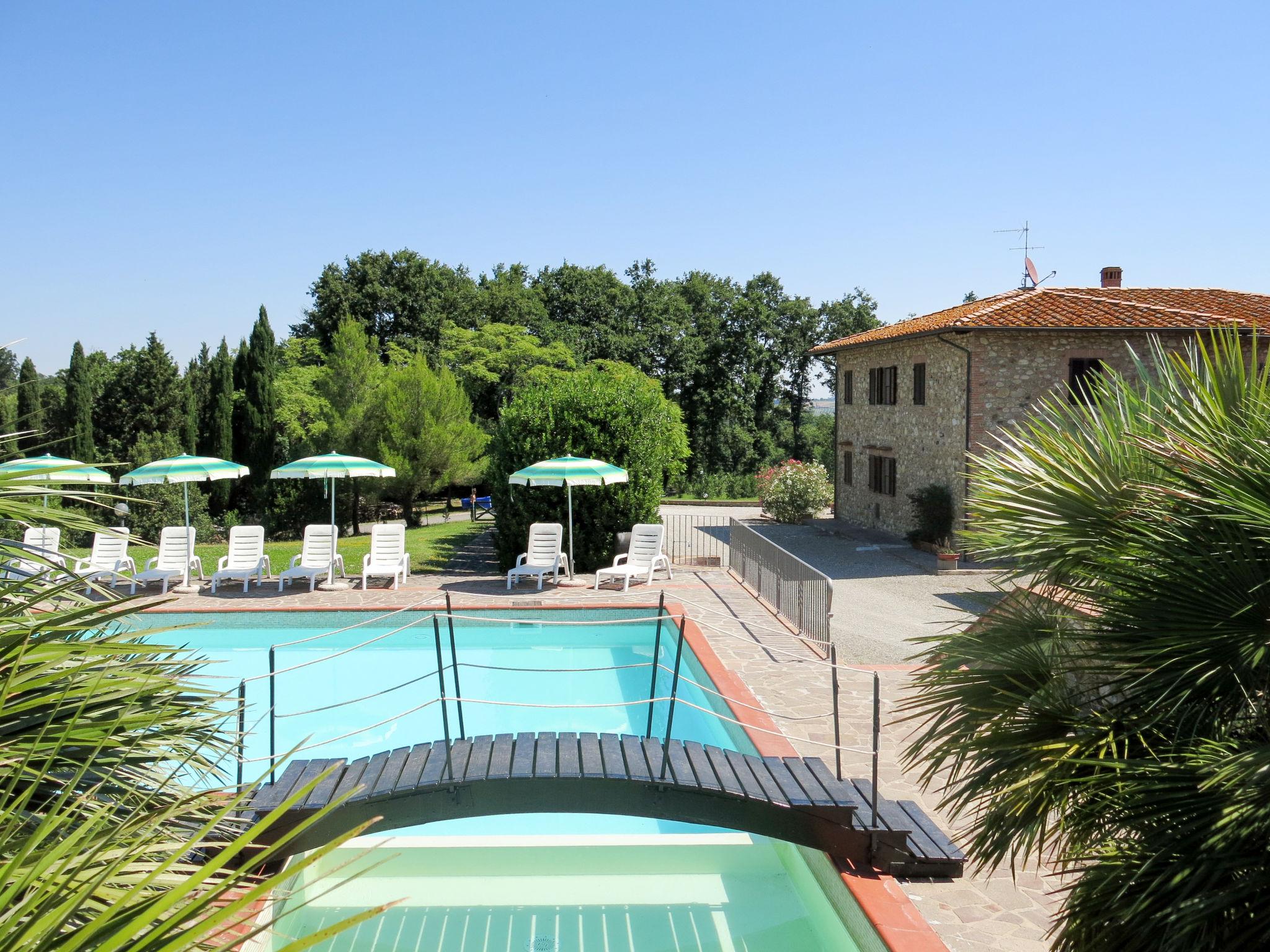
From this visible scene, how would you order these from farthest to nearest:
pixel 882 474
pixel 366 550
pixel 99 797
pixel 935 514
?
pixel 882 474, pixel 366 550, pixel 935 514, pixel 99 797

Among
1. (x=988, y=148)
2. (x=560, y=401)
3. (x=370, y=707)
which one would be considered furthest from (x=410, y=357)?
(x=370, y=707)

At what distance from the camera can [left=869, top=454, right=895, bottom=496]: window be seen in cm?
2427

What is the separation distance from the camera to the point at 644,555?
1622cm

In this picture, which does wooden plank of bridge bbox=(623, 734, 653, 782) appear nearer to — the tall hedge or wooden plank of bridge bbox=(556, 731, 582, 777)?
wooden plank of bridge bbox=(556, 731, 582, 777)

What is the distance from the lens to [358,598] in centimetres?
1518

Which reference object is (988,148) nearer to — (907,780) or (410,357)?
(907,780)

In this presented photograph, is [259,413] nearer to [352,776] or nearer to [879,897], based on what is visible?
[352,776]

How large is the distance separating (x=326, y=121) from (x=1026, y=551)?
84.3ft

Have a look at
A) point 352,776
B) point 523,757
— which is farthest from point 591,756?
point 352,776

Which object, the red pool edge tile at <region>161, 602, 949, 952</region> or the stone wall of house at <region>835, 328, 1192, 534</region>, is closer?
the red pool edge tile at <region>161, 602, 949, 952</region>

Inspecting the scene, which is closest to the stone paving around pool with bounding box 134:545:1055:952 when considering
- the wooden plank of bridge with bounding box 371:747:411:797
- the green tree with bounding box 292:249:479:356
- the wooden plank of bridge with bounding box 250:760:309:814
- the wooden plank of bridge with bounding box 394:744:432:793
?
the wooden plank of bridge with bounding box 250:760:309:814

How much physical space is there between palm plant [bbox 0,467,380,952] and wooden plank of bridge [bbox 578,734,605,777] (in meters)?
3.07

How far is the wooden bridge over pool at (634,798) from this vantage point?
5965mm

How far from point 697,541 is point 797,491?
5.71 m
